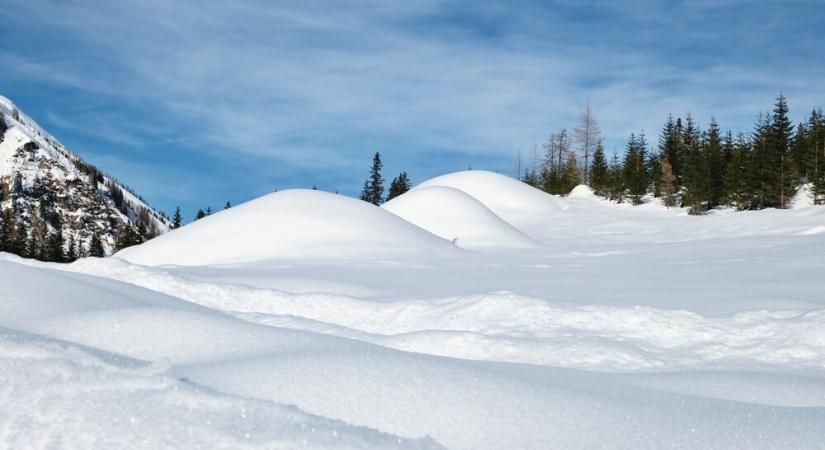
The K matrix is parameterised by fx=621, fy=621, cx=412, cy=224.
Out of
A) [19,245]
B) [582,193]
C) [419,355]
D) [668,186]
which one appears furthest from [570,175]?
[419,355]

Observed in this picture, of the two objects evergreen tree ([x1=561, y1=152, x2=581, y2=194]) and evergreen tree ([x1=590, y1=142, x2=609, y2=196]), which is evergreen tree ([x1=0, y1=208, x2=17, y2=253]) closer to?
evergreen tree ([x1=561, y1=152, x2=581, y2=194])

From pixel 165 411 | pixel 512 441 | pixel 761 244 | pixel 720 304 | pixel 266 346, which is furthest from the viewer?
pixel 761 244

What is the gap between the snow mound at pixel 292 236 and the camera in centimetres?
1593

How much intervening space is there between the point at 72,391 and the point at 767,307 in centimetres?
744

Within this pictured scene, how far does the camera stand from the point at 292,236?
1686cm

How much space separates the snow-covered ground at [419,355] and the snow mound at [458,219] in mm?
8999

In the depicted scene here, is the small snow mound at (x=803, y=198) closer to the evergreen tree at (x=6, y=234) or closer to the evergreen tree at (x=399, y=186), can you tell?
the evergreen tree at (x=399, y=186)

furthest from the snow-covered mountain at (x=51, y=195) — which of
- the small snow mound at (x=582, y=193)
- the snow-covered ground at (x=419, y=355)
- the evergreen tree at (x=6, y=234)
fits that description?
the snow-covered ground at (x=419, y=355)

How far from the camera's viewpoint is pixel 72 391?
103 inches

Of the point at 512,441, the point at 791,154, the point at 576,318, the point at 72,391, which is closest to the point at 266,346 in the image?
the point at 72,391

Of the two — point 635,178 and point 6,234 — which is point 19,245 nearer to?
point 6,234

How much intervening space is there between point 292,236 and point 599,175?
43.8 metres

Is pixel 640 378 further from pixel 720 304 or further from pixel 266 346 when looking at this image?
pixel 720 304

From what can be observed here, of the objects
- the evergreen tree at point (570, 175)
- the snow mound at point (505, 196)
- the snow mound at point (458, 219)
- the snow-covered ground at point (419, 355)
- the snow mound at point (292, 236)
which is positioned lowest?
the snow-covered ground at point (419, 355)
